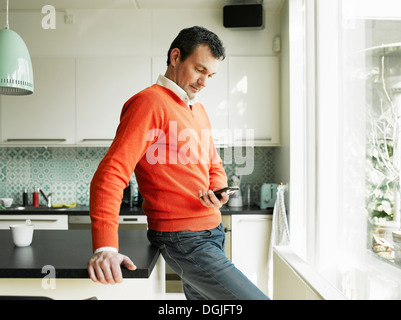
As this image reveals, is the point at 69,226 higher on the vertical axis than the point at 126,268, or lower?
lower

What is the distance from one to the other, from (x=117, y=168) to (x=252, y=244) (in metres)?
2.00

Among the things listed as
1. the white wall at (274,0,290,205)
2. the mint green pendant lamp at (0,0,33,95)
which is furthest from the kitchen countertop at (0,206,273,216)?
the mint green pendant lamp at (0,0,33,95)

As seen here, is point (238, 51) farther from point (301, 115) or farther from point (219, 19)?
point (301, 115)

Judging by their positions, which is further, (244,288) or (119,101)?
(119,101)

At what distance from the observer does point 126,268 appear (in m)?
0.99

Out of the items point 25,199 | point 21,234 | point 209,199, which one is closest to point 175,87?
point 209,199

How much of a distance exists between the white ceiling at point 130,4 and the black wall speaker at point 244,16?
61mm

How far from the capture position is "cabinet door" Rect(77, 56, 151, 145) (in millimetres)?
2945

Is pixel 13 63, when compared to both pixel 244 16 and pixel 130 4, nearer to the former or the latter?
pixel 130 4

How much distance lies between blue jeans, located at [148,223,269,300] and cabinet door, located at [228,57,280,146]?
1.84 metres

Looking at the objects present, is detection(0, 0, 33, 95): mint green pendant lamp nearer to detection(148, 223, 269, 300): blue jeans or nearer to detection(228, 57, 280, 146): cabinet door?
detection(148, 223, 269, 300): blue jeans

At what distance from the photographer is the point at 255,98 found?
9.68ft
